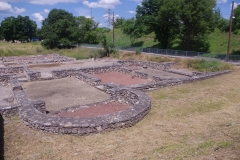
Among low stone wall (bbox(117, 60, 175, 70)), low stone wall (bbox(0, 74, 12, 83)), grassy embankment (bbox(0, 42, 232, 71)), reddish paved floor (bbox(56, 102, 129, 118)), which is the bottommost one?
reddish paved floor (bbox(56, 102, 129, 118))

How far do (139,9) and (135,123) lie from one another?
2686 cm

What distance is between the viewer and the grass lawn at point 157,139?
538cm

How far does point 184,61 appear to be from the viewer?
70.8ft

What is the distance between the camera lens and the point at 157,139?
20.7ft

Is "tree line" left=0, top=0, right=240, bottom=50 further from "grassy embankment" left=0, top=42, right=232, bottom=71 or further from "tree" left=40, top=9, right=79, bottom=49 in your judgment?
"grassy embankment" left=0, top=42, right=232, bottom=71

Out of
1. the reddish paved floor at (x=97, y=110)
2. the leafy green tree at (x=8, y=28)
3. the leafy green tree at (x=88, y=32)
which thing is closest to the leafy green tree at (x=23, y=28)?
the leafy green tree at (x=8, y=28)

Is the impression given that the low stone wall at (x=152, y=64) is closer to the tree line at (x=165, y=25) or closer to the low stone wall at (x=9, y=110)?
the tree line at (x=165, y=25)

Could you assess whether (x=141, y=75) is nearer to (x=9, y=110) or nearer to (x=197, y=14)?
(x=9, y=110)

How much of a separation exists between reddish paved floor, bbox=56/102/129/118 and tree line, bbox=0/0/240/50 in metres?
17.9

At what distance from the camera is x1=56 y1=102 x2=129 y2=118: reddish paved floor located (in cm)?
872

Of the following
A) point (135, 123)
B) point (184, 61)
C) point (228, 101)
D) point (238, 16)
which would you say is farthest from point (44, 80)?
point (238, 16)

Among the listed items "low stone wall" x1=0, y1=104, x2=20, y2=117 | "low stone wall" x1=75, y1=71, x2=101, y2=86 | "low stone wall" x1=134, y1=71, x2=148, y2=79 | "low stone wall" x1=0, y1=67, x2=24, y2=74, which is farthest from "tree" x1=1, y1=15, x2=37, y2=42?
"low stone wall" x1=0, y1=104, x2=20, y2=117

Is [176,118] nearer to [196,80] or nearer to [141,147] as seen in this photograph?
[141,147]

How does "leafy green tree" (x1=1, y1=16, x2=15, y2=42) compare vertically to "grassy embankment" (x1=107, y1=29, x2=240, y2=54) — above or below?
above
